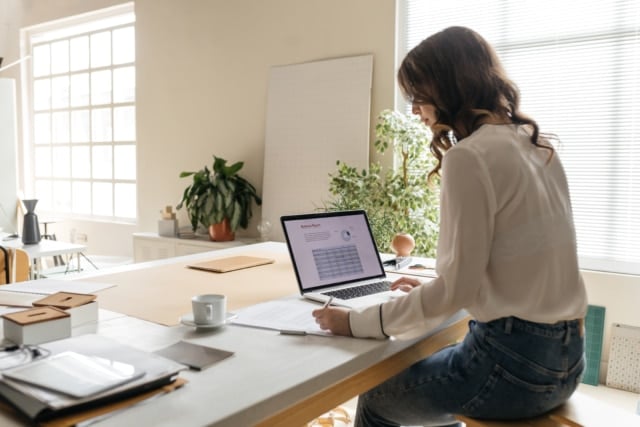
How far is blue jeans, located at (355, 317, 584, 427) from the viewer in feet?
4.13

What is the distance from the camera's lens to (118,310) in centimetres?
152

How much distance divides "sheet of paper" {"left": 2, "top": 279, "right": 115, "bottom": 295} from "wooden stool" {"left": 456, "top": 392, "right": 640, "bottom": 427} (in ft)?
3.63

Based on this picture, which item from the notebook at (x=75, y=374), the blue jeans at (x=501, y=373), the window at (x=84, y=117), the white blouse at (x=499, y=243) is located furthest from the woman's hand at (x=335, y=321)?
the window at (x=84, y=117)

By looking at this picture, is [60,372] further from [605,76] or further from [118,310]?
[605,76]

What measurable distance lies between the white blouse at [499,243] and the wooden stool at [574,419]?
24 centimetres

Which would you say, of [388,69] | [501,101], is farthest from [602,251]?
[501,101]

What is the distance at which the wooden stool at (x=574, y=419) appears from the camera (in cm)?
129

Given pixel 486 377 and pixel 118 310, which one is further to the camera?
pixel 118 310

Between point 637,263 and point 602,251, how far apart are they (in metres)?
0.18

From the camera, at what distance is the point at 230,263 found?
216cm

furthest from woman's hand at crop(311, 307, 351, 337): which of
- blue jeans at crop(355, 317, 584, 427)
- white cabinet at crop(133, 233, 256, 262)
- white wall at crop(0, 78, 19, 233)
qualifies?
white wall at crop(0, 78, 19, 233)

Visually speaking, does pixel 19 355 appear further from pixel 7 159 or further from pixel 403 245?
pixel 7 159

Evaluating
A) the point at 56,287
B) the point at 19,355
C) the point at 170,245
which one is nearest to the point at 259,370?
the point at 19,355

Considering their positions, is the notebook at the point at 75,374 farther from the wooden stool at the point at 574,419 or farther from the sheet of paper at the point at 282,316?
the wooden stool at the point at 574,419
